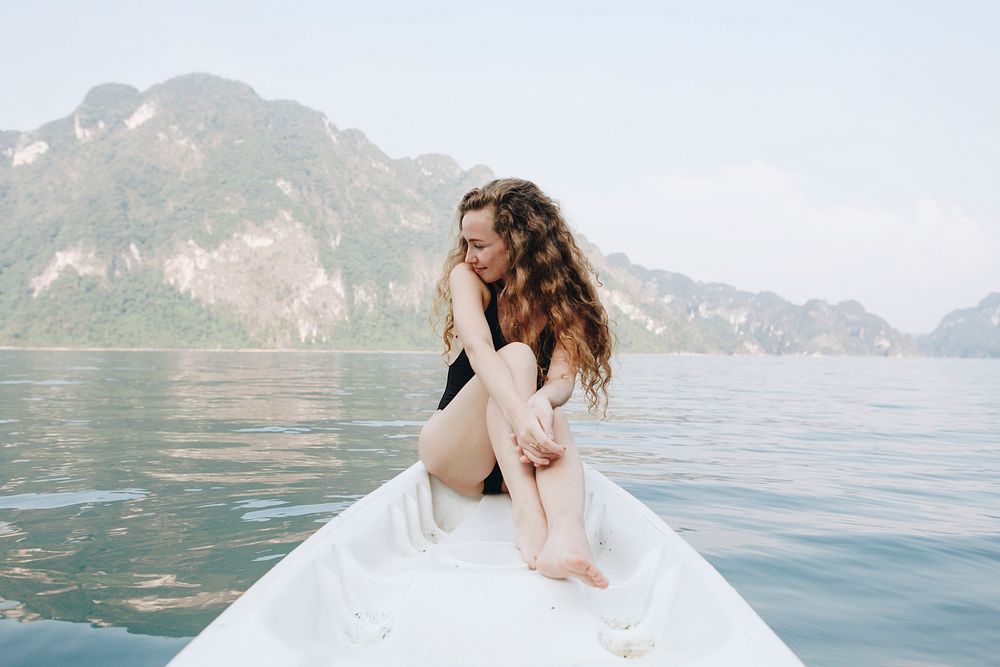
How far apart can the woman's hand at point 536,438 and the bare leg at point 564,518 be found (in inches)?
2.0

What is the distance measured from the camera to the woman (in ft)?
A: 8.44

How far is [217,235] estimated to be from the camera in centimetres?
12794

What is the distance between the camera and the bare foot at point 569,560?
5.91ft

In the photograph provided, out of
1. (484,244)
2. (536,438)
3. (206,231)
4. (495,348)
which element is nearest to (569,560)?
(536,438)

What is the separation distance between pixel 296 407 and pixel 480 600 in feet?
34.7

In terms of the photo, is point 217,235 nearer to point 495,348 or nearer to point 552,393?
point 495,348

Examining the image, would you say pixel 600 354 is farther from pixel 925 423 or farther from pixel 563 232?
pixel 925 423

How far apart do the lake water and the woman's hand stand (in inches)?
46.9

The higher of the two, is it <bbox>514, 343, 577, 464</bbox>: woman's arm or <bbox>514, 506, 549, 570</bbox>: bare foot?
<bbox>514, 343, 577, 464</bbox>: woman's arm

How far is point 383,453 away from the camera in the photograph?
23.1 ft

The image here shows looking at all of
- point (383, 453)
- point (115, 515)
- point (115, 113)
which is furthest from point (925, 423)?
point (115, 113)

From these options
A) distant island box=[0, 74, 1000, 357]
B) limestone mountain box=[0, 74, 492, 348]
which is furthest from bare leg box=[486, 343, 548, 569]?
limestone mountain box=[0, 74, 492, 348]

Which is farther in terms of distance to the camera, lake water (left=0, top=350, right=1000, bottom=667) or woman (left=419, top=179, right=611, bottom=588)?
lake water (left=0, top=350, right=1000, bottom=667)

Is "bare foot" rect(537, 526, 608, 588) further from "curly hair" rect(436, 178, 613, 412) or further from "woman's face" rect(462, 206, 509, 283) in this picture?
"woman's face" rect(462, 206, 509, 283)
